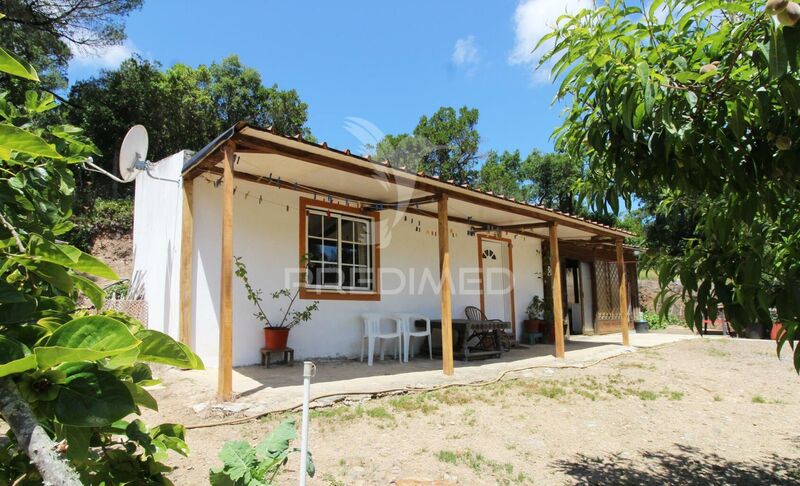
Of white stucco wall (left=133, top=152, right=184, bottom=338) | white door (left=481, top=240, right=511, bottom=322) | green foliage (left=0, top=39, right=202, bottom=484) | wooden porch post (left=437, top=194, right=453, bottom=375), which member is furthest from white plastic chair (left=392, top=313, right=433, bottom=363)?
green foliage (left=0, top=39, right=202, bottom=484)

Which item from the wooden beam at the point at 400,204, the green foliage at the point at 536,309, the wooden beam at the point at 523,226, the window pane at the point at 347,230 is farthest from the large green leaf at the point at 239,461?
the green foliage at the point at 536,309

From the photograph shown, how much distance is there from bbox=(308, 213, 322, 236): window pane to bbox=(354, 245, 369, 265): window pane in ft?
2.40

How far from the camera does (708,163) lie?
60.6 inches

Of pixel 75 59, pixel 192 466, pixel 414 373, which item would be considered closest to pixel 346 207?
pixel 414 373

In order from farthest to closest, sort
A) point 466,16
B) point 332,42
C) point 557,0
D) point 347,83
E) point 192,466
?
point 347,83 < point 332,42 < point 466,16 < point 192,466 < point 557,0

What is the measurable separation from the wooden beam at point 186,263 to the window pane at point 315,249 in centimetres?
171

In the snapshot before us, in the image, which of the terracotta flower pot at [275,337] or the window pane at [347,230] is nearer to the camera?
the terracotta flower pot at [275,337]

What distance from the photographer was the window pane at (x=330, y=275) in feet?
23.6

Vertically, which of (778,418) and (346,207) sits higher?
(346,207)

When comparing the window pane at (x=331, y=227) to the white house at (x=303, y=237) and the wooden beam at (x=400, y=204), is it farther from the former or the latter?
the wooden beam at (x=400, y=204)

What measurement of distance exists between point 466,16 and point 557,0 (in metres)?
6.00

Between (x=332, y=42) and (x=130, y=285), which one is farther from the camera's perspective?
A: (x=332, y=42)

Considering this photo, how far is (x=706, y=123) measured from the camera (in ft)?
5.27

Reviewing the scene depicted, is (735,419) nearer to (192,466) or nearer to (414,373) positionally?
(414,373)
